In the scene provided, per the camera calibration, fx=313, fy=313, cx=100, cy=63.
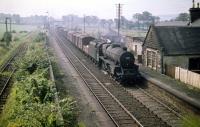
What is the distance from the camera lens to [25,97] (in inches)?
795

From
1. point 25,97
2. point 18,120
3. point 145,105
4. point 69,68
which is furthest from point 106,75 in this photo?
point 18,120

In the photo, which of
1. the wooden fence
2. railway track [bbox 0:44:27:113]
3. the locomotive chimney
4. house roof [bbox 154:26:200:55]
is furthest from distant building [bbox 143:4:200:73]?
railway track [bbox 0:44:27:113]

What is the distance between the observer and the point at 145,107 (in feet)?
70.6

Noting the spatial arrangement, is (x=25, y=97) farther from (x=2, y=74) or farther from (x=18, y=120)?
(x=2, y=74)

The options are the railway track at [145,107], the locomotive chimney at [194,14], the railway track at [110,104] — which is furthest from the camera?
the locomotive chimney at [194,14]

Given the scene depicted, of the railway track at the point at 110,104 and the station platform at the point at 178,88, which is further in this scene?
the station platform at the point at 178,88

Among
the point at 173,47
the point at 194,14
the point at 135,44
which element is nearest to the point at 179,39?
the point at 173,47

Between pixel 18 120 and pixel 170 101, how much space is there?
11.7 metres

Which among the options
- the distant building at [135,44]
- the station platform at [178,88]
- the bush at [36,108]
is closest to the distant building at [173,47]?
the station platform at [178,88]

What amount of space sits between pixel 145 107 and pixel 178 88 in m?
5.09

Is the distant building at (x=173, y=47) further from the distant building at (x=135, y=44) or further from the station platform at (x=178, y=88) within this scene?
the distant building at (x=135, y=44)

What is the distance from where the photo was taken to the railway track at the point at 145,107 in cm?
1855

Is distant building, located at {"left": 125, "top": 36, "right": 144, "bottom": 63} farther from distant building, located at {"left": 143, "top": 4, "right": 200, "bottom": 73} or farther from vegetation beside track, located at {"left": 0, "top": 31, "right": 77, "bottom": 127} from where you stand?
vegetation beside track, located at {"left": 0, "top": 31, "right": 77, "bottom": 127}

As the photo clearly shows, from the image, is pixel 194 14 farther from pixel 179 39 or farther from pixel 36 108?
pixel 36 108
